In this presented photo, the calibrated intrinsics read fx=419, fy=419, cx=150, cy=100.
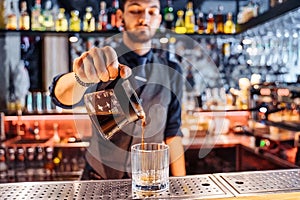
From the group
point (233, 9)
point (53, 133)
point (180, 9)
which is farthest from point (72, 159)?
point (233, 9)

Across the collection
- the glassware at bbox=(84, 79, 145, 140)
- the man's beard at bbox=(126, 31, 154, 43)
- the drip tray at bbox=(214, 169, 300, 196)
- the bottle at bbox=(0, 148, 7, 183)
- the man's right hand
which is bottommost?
the bottle at bbox=(0, 148, 7, 183)

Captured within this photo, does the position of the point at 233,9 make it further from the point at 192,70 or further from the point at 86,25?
the point at 86,25

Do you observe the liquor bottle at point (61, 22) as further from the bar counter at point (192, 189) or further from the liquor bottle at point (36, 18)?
the bar counter at point (192, 189)

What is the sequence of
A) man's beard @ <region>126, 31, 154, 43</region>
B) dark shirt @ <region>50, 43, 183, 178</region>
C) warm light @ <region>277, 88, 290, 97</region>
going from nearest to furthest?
1. dark shirt @ <region>50, 43, 183, 178</region>
2. man's beard @ <region>126, 31, 154, 43</region>
3. warm light @ <region>277, 88, 290, 97</region>

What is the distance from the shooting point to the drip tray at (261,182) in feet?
3.86

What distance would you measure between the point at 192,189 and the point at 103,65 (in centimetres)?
44

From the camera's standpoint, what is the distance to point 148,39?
233cm

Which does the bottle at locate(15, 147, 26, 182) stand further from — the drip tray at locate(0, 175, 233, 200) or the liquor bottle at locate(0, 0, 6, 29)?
the drip tray at locate(0, 175, 233, 200)

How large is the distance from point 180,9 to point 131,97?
3198 mm

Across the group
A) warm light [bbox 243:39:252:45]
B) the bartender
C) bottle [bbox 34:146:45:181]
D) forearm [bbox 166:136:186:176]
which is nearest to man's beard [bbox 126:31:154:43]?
the bartender

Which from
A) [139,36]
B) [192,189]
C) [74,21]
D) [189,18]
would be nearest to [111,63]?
[192,189]

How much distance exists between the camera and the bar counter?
1135 millimetres

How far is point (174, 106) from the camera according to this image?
87.7 inches

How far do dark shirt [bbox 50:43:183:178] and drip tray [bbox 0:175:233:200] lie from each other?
746 mm
